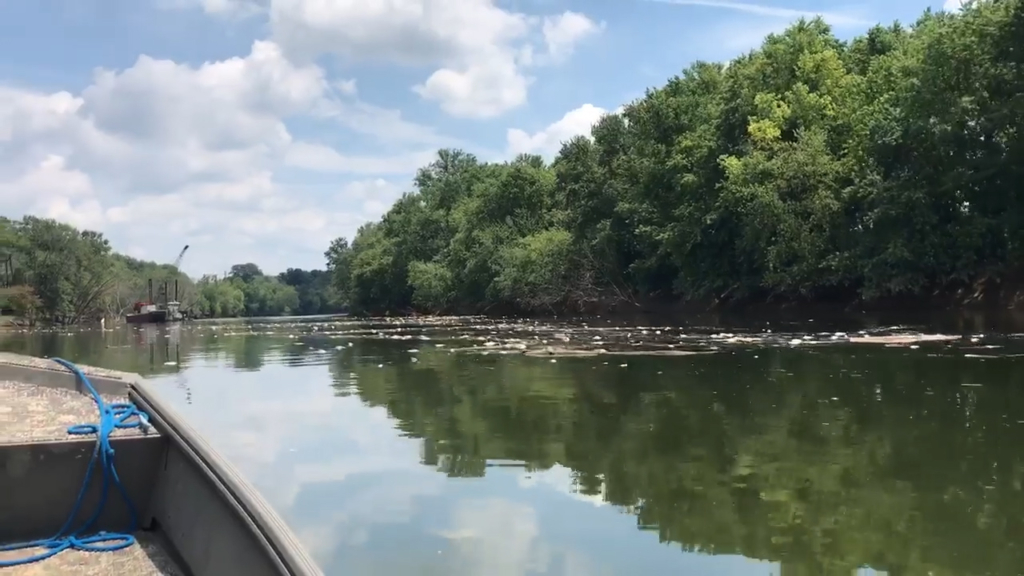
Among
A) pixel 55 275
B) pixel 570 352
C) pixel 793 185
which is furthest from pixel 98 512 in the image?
pixel 55 275

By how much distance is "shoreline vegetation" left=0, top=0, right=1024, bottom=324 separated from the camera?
3181 centimetres

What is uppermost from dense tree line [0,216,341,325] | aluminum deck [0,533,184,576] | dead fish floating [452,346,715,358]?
dense tree line [0,216,341,325]

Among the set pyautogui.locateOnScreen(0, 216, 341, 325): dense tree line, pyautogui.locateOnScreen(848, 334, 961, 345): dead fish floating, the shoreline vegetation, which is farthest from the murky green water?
pyautogui.locateOnScreen(0, 216, 341, 325): dense tree line

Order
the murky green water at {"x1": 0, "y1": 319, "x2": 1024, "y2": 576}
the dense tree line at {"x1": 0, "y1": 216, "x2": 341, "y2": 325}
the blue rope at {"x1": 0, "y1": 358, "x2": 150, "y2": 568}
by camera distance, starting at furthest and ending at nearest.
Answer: the dense tree line at {"x1": 0, "y1": 216, "x2": 341, "y2": 325} → the murky green water at {"x1": 0, "y1": 319, "x2": 1024, "y2": 576} → the blue rope at {"x1": 0, "y1": 358, "x2": 150, "y2": 568}

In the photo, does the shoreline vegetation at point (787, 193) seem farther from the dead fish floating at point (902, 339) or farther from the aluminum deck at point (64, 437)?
the aluminum deck at point (64, 437)

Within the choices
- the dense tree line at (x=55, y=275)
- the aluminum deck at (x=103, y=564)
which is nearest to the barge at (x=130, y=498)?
the aluminum deck at (x=103, y=564)

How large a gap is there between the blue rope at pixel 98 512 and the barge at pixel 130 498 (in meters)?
0.01

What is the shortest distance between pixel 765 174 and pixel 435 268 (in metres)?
40.8

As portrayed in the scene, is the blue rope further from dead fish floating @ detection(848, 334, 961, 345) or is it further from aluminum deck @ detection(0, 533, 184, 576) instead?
dead fish floating @ detection(848, 334, 961, 345)

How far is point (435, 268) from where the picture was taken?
247ft

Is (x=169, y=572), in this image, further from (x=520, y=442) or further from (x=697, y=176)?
(x=697, y=176)

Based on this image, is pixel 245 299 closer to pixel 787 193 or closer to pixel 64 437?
pixel 787 193

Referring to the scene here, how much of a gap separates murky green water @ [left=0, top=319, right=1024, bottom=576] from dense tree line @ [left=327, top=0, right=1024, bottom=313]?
18527 millimetres

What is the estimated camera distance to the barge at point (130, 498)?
4.22 metres
